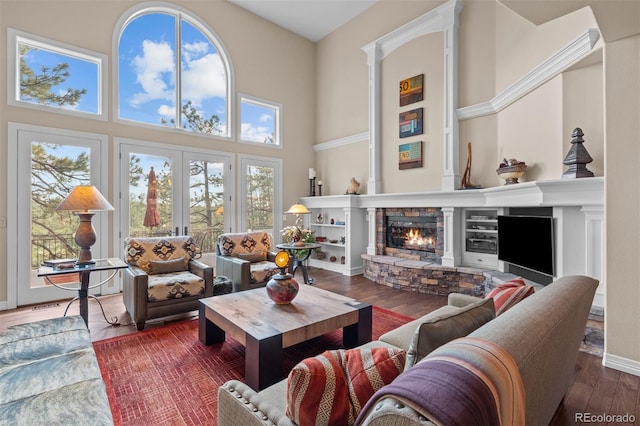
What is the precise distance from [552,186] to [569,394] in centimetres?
180

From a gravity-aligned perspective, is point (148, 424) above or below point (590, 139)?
below

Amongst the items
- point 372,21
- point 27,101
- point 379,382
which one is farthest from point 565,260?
point 27,101

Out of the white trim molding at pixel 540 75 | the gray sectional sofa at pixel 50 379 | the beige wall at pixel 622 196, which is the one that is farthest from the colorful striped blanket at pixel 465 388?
A: the white trim molding at pixel 540 75

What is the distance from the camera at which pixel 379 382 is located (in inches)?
37.4

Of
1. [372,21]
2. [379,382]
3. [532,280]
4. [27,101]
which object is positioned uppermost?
[372,21]

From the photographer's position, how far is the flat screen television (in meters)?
3.29

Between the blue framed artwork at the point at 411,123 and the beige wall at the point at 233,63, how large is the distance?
2347 millimetres

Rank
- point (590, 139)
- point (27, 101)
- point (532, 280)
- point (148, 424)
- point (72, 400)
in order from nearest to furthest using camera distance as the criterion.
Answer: point (72, 400) < point (148, 424) < point (590, 139) < point (532, 280) < point (27, 101)

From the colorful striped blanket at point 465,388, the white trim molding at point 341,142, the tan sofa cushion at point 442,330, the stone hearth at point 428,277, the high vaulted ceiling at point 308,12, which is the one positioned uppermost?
the high vaulted ceiling at point 308,12

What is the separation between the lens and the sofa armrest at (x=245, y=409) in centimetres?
102

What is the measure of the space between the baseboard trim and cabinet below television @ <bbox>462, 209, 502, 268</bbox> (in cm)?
201

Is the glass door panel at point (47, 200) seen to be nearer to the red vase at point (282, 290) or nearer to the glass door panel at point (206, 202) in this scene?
the glass door panel at point (206, 202)

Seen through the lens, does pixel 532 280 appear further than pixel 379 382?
Yes

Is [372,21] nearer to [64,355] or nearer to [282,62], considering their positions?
[282,62]
